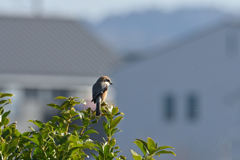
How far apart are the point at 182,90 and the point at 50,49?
949 centimetres

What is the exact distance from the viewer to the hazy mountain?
14100 centimetres

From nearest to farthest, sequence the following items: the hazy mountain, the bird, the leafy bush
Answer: the leafy bush
the bird
the hazy mountain

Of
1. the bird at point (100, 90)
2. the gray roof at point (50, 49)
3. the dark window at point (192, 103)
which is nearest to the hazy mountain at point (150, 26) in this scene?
the dark window at point (192, 103)

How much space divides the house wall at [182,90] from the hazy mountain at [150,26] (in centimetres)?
9357

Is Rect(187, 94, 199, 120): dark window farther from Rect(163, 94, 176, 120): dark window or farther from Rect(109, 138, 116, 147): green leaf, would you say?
Rect(109, 138, 116, 147): green leaf

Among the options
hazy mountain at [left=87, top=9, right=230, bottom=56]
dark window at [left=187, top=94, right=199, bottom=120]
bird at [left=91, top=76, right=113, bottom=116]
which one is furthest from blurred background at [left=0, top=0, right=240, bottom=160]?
hazy mountain at [left=87, top=9, right=230, bottom=56]

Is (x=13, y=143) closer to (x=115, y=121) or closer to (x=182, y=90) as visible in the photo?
(x=115, y=121)

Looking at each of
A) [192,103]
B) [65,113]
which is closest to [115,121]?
[65,113]

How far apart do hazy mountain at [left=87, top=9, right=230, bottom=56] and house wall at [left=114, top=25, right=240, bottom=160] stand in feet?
307

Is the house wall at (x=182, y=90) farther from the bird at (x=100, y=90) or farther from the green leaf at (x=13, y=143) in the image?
the green leaf at (x=13, y=143)

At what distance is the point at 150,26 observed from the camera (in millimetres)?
161000

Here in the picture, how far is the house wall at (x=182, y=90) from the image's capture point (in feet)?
99.8

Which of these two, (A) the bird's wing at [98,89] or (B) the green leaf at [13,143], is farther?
(A) the bird's wing at [98,89]

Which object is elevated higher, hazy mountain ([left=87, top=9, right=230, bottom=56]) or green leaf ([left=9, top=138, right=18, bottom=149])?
hazy mountain ([left=87, top=9, right=230, bottom=56])
